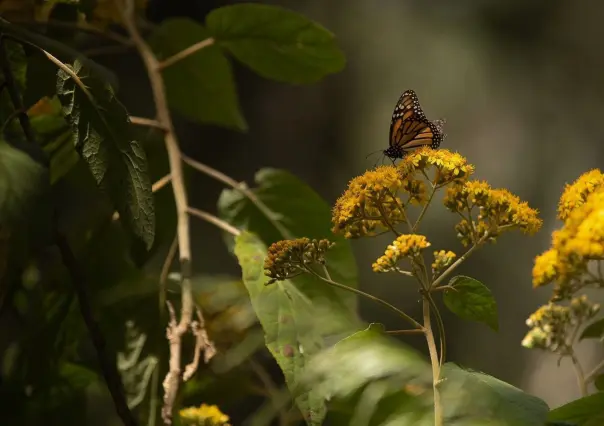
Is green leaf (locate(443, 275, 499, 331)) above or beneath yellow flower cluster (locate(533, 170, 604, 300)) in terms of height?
beneath

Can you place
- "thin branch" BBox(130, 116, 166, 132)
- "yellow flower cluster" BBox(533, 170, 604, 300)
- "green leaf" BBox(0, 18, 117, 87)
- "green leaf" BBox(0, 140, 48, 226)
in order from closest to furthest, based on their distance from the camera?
"yellow flower cluster" BBox(533, 170, 604, 300) < "green leaf" BBox(0, 140, 48, 226) < "green leaf" BBox(0, 18, 117, 87) < "thin branch" BBox(130, 116, 166, 132)

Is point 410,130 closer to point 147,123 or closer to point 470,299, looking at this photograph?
point 470,299

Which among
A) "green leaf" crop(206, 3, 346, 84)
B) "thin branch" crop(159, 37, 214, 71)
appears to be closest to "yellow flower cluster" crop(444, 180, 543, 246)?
"green leaf" crop(206, 3, 346, 84)

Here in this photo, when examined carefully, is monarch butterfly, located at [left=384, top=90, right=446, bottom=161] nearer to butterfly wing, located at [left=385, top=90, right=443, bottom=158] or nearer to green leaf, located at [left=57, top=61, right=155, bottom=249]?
butterfly wing, located at [left=385, top=90, right=443, bottom=158]

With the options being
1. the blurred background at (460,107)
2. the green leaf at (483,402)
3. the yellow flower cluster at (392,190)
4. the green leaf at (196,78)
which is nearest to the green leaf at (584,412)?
the green leaf at (483,402)

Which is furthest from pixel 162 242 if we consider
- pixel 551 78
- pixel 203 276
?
pixel 551 78

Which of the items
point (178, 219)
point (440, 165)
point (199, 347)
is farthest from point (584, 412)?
point (178, 219)
